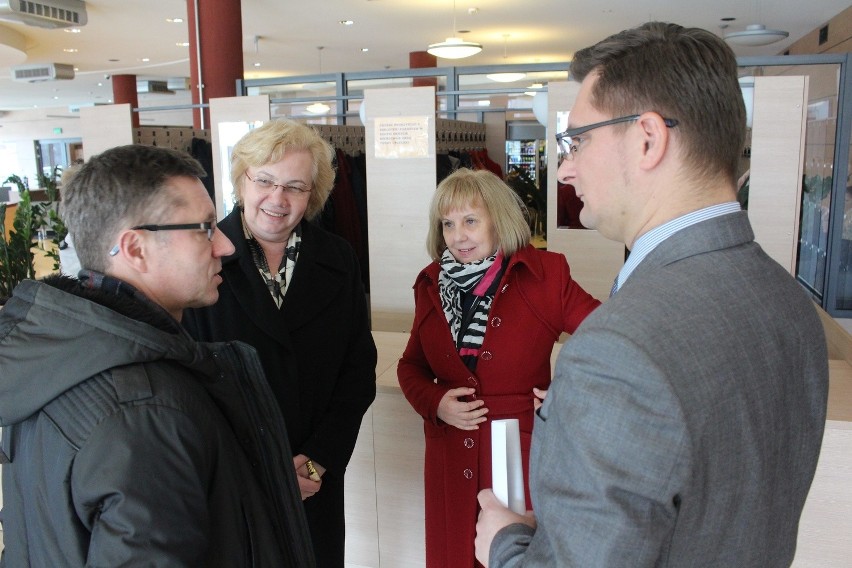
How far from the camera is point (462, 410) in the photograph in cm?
183

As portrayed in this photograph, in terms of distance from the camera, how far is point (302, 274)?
192 cm

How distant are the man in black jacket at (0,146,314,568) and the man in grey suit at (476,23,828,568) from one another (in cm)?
44

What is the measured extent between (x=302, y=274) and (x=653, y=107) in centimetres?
123

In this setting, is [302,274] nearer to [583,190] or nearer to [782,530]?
[583,190]

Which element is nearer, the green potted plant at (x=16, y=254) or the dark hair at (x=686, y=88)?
the dark hair at (x=686, y=88)

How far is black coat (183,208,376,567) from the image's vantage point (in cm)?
182

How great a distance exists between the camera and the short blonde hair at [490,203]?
200cm

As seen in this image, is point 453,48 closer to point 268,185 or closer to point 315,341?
point 268,185

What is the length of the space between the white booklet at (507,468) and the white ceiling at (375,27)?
29.3 ft

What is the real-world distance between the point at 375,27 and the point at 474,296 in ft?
33.0

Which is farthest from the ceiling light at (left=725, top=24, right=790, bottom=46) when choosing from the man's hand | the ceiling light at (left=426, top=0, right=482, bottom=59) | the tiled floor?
the man's hand

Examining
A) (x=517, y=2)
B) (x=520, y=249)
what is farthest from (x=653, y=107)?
(x=517, y=2)

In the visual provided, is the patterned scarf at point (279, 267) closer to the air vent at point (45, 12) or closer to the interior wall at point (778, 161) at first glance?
the interior wall at point (778, 161)

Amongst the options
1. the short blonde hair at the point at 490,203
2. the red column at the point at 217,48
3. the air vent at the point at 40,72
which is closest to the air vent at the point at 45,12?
the red column at the point at 217,48
